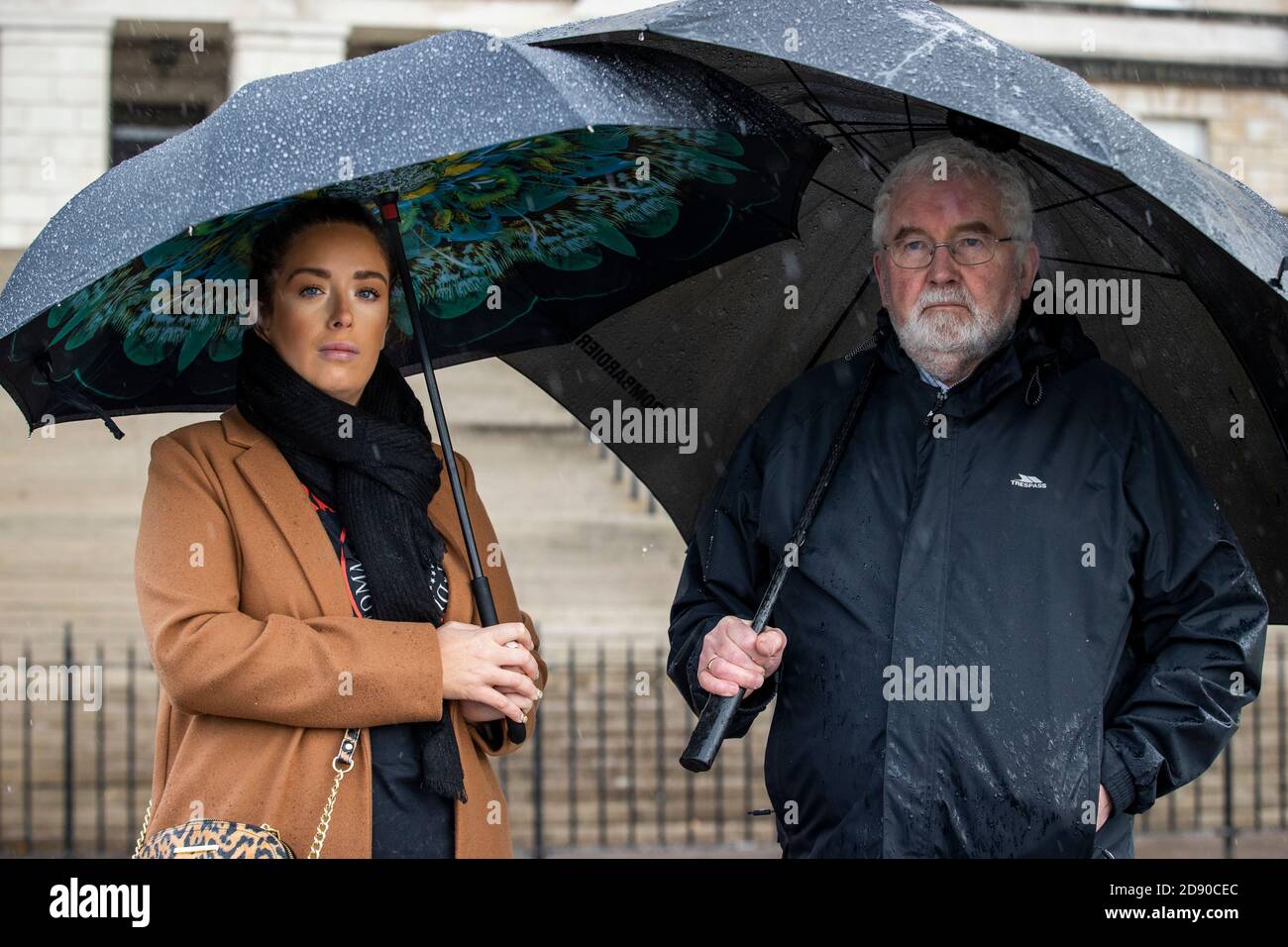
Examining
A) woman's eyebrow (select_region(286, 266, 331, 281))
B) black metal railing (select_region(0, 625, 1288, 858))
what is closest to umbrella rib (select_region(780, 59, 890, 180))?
woman's eyebrow (select_region(286, 266, 331, 281))

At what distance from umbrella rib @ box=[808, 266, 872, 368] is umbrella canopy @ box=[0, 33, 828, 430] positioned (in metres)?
0.31

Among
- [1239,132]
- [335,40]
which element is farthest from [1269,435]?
[1239,132]

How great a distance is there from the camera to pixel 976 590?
2977 millimetres

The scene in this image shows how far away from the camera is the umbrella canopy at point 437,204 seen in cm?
242

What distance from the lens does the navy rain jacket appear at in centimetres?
291

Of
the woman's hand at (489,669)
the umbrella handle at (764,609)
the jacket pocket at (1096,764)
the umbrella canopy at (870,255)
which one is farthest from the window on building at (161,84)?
the jacket pocket at (1096,764)

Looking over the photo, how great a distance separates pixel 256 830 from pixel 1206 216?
1942 millimetres

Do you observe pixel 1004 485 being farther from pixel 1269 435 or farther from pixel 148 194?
pixel 148 194

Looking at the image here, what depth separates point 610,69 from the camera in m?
2.66

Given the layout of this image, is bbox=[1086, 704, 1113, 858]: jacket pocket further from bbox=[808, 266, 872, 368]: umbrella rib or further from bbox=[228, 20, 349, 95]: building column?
bbox=[228, 20, 349, 95]: building column

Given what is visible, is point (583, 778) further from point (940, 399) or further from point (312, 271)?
point (312, 271)

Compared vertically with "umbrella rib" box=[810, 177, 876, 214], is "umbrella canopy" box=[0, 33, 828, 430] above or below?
below

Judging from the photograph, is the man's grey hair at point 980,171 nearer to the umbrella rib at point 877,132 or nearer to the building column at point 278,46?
the umbrella rib at point 877,132

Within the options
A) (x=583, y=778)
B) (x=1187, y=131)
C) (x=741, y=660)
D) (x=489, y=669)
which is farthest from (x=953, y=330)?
(x=1187, y=131)
